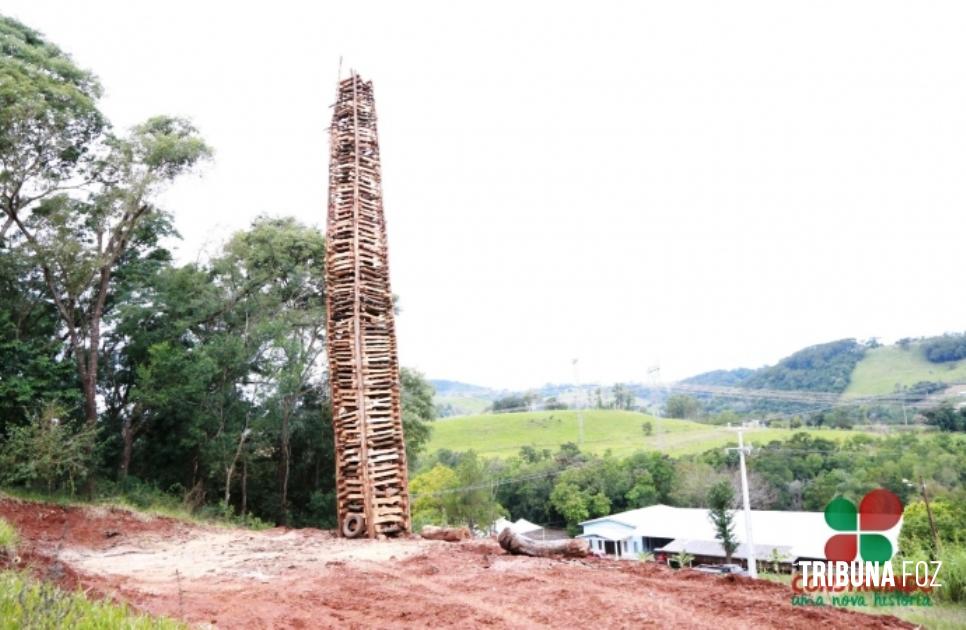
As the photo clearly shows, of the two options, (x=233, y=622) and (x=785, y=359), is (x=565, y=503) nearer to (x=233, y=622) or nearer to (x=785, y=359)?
(x=233, y=622)

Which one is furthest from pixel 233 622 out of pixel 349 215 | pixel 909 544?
pixel 349 215

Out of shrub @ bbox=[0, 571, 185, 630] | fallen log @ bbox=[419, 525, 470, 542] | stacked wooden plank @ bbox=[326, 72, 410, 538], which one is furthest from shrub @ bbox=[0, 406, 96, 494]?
shrub @ bbox=[0, 571, 185, 630]

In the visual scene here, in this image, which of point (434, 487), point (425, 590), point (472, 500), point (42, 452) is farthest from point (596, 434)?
point (425, 590)

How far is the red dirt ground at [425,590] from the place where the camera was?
242 centimetres

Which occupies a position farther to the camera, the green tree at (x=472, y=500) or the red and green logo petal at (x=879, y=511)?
the green tree at (x=472, y=500)

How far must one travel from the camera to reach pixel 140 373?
1055 centimetres

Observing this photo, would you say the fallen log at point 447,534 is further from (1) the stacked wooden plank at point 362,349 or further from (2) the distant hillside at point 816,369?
(2) the distant hillside at point 816,369

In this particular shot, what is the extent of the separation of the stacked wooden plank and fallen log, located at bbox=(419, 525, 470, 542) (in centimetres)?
50

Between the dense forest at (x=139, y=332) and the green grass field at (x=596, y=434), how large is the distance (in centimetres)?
1058

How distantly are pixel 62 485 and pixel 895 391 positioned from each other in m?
43.0

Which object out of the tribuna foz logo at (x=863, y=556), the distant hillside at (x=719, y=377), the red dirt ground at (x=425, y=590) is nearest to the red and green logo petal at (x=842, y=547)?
the tribuna foz logo at (x=863, y=556)

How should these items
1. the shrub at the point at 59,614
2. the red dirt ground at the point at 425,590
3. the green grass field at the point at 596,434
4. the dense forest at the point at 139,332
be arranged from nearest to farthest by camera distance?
the shrub at the point at 59,614
the red dirt ground at the point at 425,590
the dense forest at the point at 139,332
the green grass field at the point at 596,434

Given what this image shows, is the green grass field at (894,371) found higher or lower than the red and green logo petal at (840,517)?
higher

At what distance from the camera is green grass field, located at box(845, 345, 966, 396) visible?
3916 centimetres
